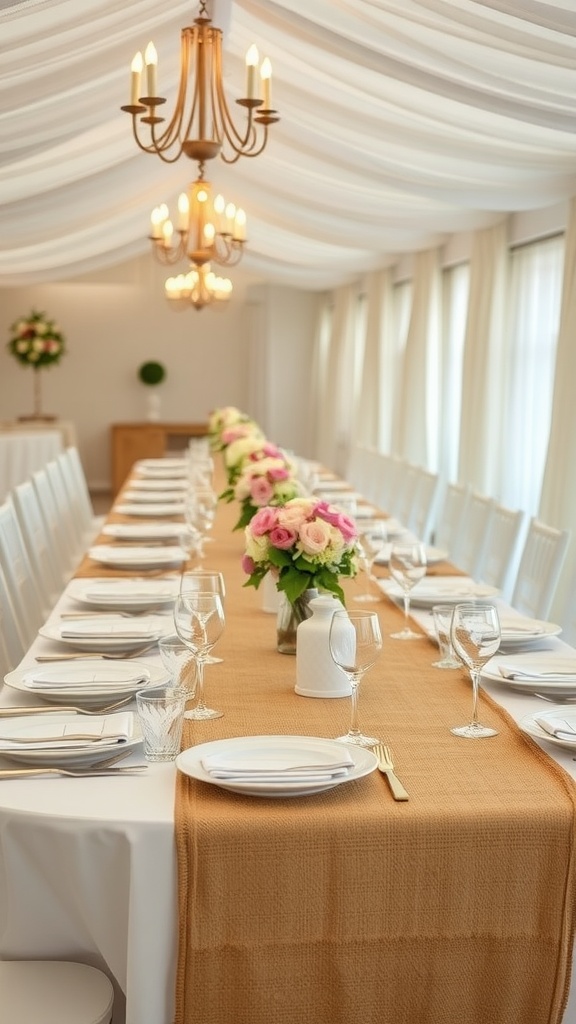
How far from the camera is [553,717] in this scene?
7.49 ft

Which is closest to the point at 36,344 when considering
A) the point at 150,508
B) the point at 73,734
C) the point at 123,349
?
the point at 123,349

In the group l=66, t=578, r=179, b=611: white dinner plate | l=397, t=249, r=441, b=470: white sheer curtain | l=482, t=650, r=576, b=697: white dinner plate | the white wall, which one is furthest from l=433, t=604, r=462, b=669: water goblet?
the white wall

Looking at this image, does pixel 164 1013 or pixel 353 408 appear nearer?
pixel 164 1013

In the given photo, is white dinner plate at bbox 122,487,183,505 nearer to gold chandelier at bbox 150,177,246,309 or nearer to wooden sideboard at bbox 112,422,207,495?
gold chandelier at bbox 150,177,246,309

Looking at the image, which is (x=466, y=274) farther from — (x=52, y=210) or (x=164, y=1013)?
(x=164, y=1013)

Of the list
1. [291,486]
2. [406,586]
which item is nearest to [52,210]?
[291,486]

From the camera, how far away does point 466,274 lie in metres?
9.06

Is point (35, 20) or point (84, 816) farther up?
point (35, 20)

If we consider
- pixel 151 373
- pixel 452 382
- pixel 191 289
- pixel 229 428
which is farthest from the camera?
pixel 151 373

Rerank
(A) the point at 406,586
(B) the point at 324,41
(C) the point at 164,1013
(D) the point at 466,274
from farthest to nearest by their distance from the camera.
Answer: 1. (D) the point at 466,274
2. (B) the point at 324,41
3. (A) the point at 406,586
4. (C) the point at 164,1013

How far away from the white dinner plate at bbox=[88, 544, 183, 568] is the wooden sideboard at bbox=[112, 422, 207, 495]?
9926 mm

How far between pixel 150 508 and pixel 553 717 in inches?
141

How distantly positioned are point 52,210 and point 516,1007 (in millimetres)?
5975

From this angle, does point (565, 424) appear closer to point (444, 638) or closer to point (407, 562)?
point (407, 562)
